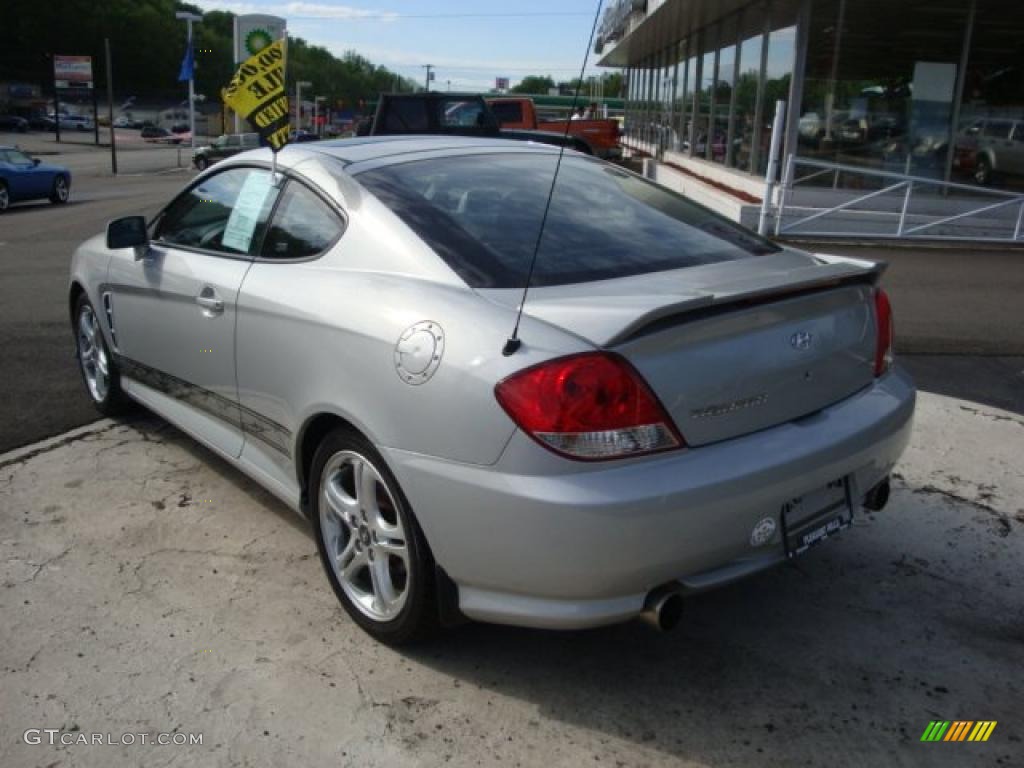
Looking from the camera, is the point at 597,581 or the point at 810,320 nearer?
the point at 597,581

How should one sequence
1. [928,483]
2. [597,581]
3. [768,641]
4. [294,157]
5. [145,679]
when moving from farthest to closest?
[928,483], [294,157], [768,641], [145,679], [597,581]

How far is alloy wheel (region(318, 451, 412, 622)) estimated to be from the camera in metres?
2.93

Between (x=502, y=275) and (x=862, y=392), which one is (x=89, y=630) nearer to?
(x=502, y=275)

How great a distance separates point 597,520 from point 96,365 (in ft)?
12.4

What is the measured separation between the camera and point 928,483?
14.5ft

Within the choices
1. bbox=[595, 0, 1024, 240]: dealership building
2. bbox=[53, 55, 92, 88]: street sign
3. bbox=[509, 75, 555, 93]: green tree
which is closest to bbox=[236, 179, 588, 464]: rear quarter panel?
bbox=[595, 0, 1024, 240]: dealership building

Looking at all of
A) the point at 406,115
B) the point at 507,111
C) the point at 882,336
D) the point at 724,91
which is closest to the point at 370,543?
the point at 882,336

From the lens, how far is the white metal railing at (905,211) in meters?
13.5

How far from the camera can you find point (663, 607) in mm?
2568

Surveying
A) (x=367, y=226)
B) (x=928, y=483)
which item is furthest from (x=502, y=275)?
(x=928, y=483)

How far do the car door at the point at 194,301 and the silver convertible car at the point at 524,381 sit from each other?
2 cm

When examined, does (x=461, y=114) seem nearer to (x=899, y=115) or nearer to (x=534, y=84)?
(x=899, y=115)

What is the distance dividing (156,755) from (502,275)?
1673 millimetres

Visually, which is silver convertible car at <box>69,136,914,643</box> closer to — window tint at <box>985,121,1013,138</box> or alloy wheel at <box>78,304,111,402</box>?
alloy wheel at <box>78,304,111,402</box>
